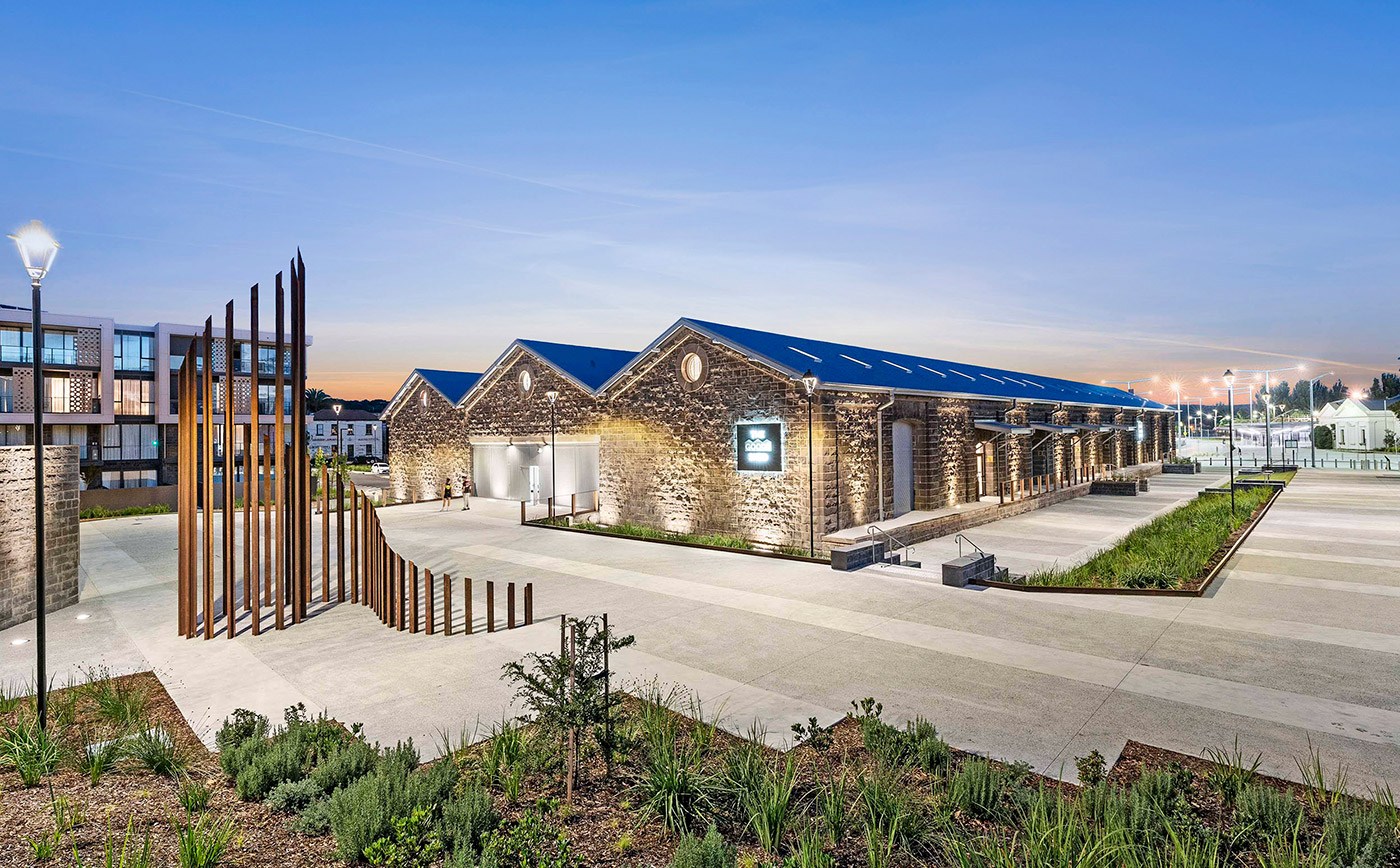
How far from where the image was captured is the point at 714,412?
19500 millimetres

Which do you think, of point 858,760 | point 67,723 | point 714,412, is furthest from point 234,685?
point 714,412

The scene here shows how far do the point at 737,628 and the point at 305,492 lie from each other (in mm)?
7662

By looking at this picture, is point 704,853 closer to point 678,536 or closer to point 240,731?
point 240,731

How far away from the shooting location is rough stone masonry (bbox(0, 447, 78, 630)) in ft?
34.7

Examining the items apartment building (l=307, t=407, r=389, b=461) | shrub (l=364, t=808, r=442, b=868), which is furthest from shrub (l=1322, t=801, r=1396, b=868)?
apartment building (l=307, t=407, r=389, b=461)

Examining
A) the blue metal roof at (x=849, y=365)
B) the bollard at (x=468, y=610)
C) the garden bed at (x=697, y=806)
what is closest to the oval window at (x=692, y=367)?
the blue metal roof at (x=849, y=365)

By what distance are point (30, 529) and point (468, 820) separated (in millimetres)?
10936

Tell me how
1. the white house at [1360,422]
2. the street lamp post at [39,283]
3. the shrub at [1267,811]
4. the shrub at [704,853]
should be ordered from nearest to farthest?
the shrub at [704,853] < the shrub at [1267,811] < the street lamp post at [39,283] < the white house at [1360,422]

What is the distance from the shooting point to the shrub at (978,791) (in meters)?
5.10

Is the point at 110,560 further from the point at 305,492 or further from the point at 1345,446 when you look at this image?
the point at 1345,446

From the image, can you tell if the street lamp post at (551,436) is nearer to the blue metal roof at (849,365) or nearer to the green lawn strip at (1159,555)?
the blue metal roof at (849,365)

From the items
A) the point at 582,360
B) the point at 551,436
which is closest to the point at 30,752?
the point at 551,436

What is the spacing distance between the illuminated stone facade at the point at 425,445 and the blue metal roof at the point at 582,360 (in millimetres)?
5636

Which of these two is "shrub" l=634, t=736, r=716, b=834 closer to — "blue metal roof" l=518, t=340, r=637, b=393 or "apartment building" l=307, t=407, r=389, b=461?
"blue metal roof" l=518, t=340, r=637, b=393
